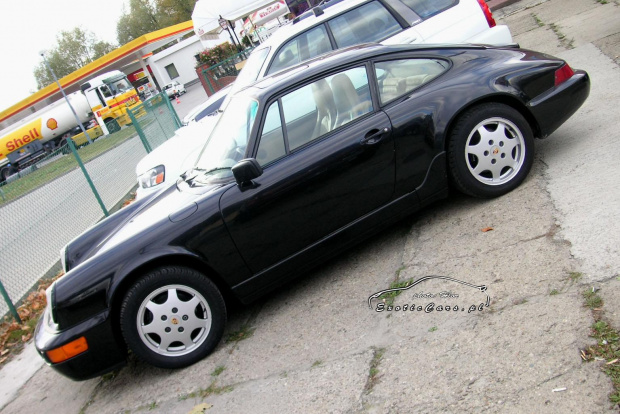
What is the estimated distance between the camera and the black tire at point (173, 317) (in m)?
3.80

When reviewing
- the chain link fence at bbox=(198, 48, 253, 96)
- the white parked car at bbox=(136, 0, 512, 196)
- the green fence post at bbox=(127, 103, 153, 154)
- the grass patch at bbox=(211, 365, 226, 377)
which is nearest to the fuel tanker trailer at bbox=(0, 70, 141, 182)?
the chain link fence at bbox=(198, 48, 253, 96)

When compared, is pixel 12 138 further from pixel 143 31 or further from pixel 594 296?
pixel 143 31

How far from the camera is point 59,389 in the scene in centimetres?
466

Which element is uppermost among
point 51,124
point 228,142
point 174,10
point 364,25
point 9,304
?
point 174,10

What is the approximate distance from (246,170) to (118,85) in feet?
117

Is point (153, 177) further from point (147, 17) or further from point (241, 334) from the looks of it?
point (147, 17)

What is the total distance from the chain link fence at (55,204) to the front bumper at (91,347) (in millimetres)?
2959

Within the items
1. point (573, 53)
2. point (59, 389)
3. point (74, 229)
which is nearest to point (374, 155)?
point (59, 389)

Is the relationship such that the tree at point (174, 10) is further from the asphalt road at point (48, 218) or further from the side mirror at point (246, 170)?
the side mirror at point (246, 170)

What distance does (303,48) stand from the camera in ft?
24.5

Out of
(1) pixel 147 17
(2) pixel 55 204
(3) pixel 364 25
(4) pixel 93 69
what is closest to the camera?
(3) pixel 364 25

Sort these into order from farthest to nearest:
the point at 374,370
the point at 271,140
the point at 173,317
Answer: the point at 271,140 → the point at 173,317 → the point at 374,370

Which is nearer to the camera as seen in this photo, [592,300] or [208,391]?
[592,300]
